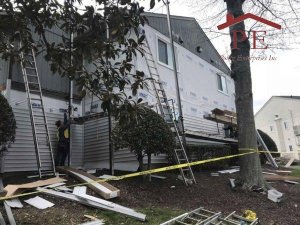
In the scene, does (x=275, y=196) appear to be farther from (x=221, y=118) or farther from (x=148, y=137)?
(x=221, y=118)

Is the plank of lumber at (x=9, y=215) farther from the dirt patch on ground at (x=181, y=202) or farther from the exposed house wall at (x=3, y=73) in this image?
→ the exposed house wall at (x=3, y=73)

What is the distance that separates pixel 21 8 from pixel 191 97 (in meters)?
12.8

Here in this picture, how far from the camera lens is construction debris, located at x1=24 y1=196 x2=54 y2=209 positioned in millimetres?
6845

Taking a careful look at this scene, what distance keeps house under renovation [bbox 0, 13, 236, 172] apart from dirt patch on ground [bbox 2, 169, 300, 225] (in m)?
2.64

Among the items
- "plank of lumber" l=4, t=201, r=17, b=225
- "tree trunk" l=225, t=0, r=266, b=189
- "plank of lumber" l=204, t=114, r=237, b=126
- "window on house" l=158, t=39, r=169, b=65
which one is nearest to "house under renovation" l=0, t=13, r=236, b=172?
"window on house" l=158, t=39, r=169, b=65

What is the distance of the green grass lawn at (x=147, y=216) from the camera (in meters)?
6.29

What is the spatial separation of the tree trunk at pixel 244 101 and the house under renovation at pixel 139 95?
2632mm

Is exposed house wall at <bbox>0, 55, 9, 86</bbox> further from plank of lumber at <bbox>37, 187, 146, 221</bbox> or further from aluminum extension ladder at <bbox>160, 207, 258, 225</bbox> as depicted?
aluminum extension ladder at <bbox>160, 207, 258, 225</bbox>

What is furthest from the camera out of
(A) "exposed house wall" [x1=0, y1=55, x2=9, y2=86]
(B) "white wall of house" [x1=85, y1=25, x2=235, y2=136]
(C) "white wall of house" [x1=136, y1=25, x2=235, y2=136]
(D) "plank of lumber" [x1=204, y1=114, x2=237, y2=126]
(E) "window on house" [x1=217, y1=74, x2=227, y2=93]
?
(E) "window on house" [x1=217, y1=74, x2=227, y2=93]

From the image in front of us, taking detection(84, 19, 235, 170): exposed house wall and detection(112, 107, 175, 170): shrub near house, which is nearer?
detection(112, 107, 175, 170): shrub near house

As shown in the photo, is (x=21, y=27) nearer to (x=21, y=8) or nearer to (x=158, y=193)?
(x=21, y=8)

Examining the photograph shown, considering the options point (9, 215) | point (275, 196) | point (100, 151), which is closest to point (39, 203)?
point (9, 215)

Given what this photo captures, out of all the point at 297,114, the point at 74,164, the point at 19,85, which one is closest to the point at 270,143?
the point at 74,164

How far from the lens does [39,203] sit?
6.96 meters
